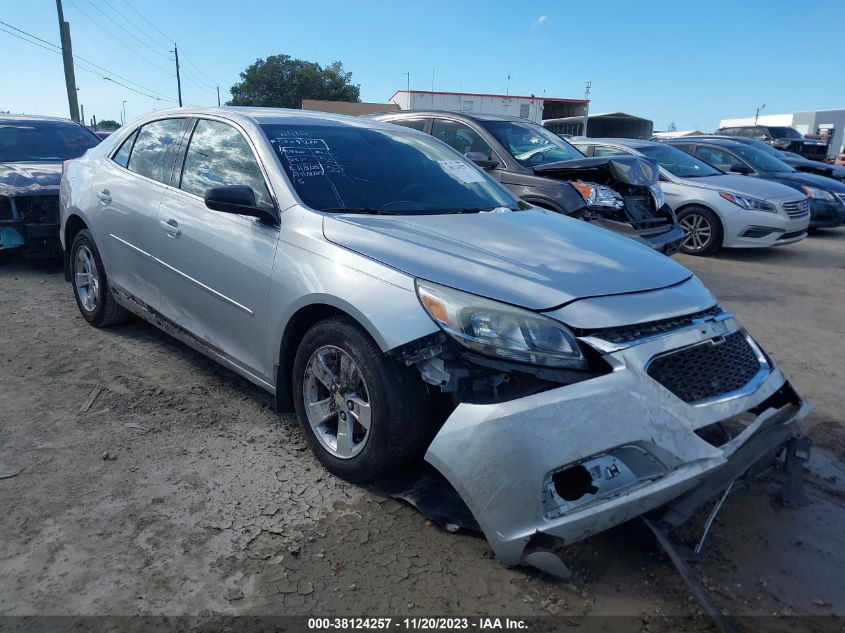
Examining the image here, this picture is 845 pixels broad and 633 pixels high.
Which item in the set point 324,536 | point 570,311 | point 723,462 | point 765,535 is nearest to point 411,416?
point 324,536

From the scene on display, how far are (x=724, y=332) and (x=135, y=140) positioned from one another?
408cm

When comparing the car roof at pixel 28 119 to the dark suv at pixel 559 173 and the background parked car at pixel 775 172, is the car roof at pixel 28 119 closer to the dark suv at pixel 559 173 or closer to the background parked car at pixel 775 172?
the dark suv at pixel 559 173

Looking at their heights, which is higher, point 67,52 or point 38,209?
point 67,52

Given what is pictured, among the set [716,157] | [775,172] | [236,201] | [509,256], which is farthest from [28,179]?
[775,172]

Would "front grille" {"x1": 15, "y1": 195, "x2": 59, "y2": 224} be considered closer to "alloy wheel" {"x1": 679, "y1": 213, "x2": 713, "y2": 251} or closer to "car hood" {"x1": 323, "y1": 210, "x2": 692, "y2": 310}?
"car hood" {"x1": 323, "y1": 210, "x2": 692, "y2": 310}

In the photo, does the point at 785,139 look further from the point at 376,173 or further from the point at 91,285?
the point at 91,285

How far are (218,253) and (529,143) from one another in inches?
191

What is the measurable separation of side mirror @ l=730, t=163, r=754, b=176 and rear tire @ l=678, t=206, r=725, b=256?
2696 mm

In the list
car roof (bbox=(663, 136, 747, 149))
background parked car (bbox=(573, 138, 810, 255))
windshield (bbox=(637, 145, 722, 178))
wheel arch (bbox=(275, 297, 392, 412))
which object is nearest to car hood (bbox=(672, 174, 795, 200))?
background parked car (bbox=(573, 138, 810, 255))

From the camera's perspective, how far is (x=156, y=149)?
435cm

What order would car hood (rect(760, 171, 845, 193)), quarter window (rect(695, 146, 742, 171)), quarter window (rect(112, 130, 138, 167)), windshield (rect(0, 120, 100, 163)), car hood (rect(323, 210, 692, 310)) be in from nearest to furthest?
car hood (rect(323, 210, 692, 310)) → quarter window (rect(112, 130, 138, 167)) → windshield (rect(0, 120, 100, 163)) → car hood (rect(760, 171, 845, 193)) → quarter window (rect(695, 146, 742, 171))

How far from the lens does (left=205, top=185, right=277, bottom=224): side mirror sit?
315 cm

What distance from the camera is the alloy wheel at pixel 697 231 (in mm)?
8898

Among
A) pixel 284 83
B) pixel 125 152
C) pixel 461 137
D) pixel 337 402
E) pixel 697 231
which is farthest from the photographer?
pixel 284 83
